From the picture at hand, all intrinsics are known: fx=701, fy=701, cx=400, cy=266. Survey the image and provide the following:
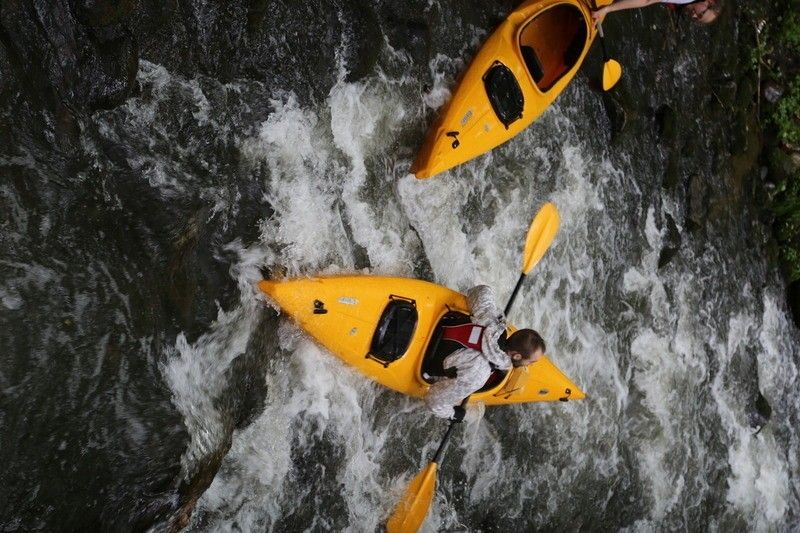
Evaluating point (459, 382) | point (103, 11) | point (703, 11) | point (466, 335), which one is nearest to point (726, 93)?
point (703, 11)

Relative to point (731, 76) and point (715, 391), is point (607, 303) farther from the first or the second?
point (731, 76)

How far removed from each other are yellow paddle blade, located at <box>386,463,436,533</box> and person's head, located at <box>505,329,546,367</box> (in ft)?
2.89

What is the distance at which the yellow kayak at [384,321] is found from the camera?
11.6 feet

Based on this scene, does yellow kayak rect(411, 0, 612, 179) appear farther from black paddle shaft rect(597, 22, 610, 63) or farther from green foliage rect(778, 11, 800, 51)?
green foliage rect(778, 11, 800, 51)

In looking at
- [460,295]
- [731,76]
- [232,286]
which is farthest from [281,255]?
[731,76]

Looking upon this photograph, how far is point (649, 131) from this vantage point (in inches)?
228

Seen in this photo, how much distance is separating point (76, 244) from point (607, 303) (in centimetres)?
388

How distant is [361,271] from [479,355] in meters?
0.85

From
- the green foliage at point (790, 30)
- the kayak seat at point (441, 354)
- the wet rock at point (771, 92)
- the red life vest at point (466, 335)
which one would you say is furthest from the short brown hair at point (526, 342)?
the green foliage at point (790, 30)

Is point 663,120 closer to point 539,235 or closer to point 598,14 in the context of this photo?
point 598,14

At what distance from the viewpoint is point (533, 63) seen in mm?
4496

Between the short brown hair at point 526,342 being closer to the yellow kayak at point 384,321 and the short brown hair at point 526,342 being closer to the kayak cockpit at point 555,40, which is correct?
the yellow kayak at point 384,321

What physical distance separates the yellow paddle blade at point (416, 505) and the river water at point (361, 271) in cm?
13

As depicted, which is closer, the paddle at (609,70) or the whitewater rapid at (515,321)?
the whitewater rapid at (515,321)
